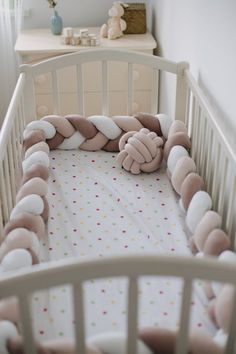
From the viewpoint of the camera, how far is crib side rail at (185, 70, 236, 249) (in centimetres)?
168

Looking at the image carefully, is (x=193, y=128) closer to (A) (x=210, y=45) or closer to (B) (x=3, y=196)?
(A) (x=210, y=45)

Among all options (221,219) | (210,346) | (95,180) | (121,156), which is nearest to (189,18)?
(121,156)

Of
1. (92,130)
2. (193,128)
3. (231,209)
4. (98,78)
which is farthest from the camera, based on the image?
(98,78)

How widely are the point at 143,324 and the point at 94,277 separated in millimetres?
439

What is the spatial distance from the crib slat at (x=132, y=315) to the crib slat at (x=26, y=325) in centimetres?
19

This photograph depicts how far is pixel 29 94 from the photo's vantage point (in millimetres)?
2436

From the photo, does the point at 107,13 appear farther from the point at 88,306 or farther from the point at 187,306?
the point at 187,306

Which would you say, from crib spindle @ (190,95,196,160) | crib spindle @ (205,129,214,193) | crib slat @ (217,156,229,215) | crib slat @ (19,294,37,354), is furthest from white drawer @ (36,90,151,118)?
crib slat @ (19,294,37,354)

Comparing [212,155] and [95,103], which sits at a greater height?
[212,155]

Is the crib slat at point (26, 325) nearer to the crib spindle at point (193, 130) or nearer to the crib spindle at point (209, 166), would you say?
the crib spindle at point (209, 166)

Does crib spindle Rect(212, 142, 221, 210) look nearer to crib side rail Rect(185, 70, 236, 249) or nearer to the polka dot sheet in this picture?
crib side rail Rect(185, 70, 236, 249)

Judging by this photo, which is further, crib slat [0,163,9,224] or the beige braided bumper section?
the beige braided bumper section

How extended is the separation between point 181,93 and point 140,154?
1.35 feet

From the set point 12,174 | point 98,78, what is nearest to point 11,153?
point 12,174
